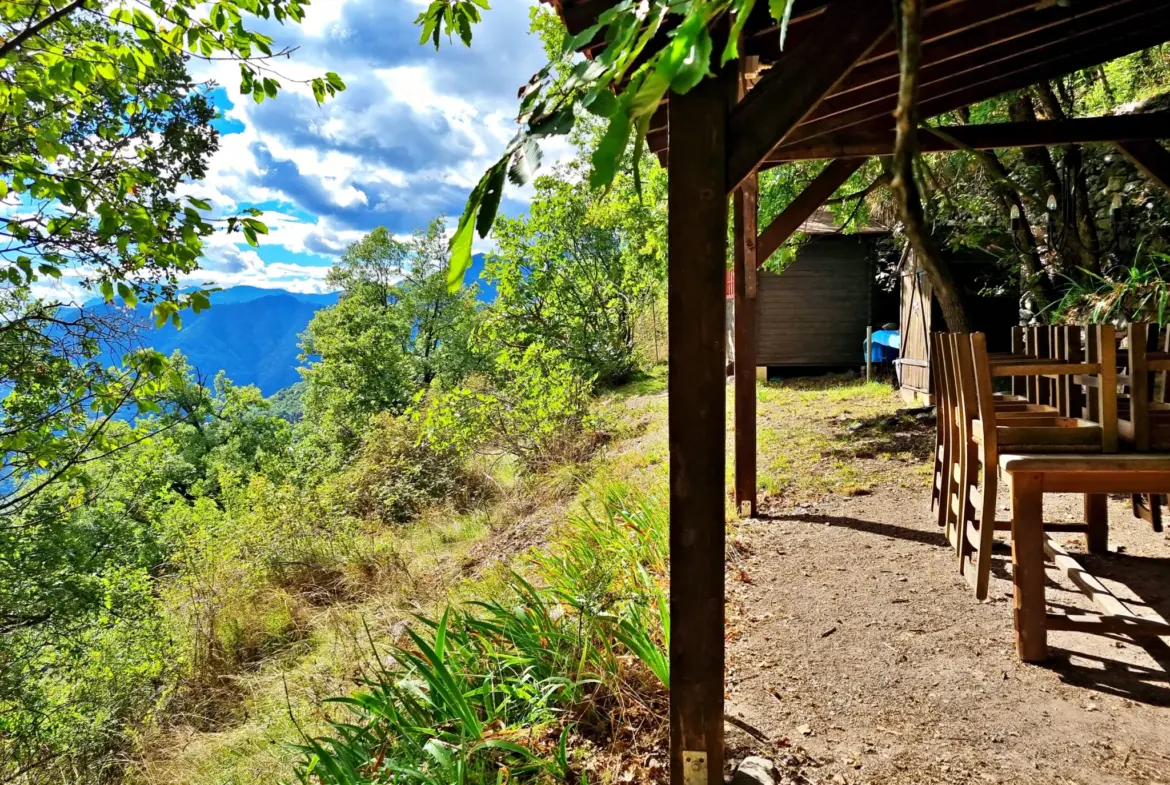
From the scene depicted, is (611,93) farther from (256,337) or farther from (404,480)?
(256,337)

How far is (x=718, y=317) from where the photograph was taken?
178 cm

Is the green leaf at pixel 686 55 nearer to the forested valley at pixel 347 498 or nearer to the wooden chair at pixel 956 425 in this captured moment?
the forested valley at pixel 347 498

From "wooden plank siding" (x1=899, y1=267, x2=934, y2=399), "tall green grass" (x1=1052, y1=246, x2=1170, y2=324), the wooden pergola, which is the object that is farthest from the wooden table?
"wooden plank siding" (x1=899, y1=267, x2=934, y2=399)

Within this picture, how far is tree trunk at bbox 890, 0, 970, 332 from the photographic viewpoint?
49 centimetres

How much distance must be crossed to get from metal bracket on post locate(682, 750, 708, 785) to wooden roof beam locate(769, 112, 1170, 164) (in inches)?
134

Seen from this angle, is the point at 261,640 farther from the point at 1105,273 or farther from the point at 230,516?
the point at 1105,273

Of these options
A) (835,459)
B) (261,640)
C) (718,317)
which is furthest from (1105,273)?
(261,640)

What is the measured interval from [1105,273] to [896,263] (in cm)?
584

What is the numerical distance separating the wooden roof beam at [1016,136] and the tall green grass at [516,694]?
2840 mm

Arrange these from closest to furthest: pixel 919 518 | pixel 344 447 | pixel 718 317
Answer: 1. pixel 718 317
2. pixel 919 518
3. pixel 344 447

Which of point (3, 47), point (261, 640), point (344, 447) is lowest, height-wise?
point (261, 640)

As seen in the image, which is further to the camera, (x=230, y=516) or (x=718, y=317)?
(x=230, y=516)

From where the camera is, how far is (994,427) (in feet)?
8.30

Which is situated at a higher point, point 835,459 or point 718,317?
point 718,317
